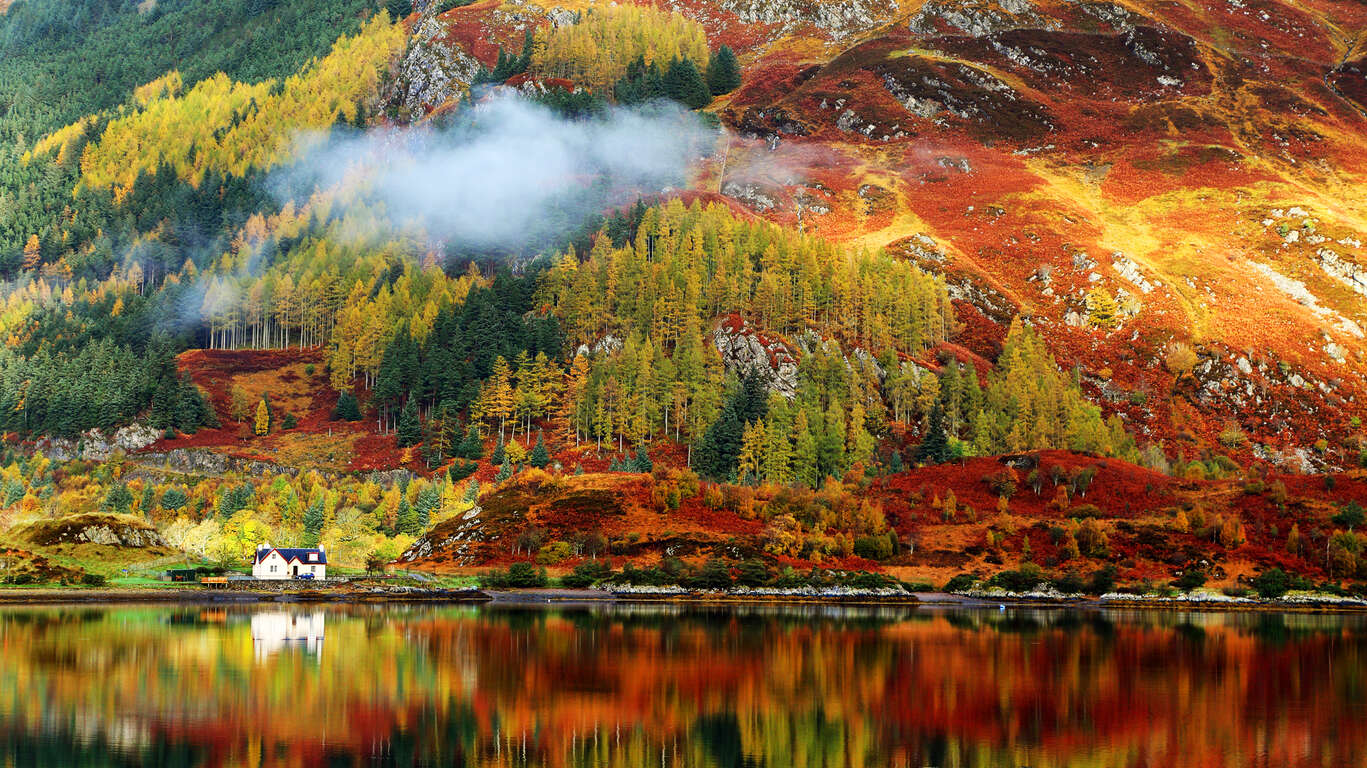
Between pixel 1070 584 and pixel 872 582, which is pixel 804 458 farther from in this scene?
pixel 1070 584

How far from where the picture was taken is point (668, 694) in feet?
163

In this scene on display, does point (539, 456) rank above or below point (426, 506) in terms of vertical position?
above

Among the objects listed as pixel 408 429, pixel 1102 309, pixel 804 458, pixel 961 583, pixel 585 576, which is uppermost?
pixel 1102 309

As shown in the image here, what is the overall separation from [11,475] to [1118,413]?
134m

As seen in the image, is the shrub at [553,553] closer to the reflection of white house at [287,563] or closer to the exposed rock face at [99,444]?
the reflection of white house at [287,563]

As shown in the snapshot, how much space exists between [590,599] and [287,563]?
2792 cm

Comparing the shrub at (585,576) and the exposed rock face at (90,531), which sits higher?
the exposed rock face at (90,531)

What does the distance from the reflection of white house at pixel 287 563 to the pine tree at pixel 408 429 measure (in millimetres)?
45283

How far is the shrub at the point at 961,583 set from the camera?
3974 inches

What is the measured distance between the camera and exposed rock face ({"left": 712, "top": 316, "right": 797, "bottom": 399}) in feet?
474

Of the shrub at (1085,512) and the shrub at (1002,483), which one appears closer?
the shrub at (1085,512)

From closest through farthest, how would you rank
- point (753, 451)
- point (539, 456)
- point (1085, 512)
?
point (1085, 512) → point (753, 451) → point (539, 456)

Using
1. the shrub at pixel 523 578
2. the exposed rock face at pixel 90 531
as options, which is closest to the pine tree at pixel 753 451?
the shrub at pixel 523 578

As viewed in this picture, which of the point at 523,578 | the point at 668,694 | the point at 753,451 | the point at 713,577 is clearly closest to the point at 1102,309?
the point at 753,451
